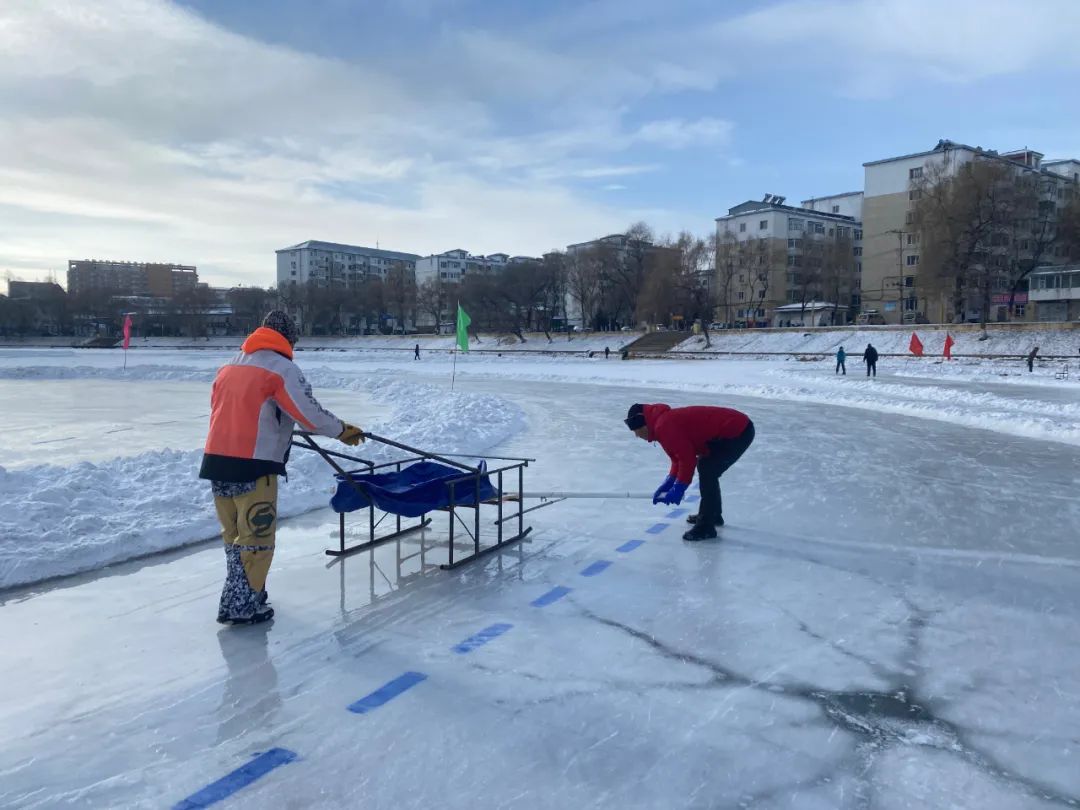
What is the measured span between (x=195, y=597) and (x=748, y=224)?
89313 mm

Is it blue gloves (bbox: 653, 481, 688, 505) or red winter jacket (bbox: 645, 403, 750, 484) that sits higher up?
red winter jacket (bbox: 645, 403, 750, 484)

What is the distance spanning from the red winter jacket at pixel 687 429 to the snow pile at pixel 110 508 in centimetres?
380

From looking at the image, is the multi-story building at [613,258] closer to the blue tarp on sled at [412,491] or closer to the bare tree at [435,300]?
the bare tree at [435,300]

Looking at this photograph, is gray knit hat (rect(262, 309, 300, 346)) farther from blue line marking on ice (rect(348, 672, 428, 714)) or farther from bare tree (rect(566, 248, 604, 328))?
bare tree (rect(566, 248, 604, 328))

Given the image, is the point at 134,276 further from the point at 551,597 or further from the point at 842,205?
the point at 551,597

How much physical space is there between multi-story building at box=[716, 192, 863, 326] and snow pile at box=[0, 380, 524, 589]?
69393 mm

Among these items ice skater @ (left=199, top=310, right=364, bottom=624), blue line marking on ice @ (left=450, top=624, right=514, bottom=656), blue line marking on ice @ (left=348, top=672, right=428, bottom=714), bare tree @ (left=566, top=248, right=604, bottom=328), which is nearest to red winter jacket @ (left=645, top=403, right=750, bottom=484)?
blue line marking on ice @ (left=450, top=624, right=514, bottom=656)

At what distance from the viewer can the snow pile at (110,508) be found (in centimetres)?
580

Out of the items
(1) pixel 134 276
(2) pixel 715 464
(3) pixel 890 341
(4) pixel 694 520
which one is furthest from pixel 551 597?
(1) pixel 134 276

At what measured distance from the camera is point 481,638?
4414mm

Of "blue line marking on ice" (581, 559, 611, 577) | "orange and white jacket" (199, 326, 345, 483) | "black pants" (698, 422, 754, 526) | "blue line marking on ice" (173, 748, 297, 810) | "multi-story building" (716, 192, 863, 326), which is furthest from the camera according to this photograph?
"multi-story building" (716, 192, 863, 326)

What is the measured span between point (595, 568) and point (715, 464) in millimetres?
1528

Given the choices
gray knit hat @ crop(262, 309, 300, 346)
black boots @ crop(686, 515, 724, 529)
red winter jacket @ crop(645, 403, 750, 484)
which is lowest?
black boots @ crop(686, 515, 724, 529)

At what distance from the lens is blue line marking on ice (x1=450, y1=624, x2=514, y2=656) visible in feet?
14.0
